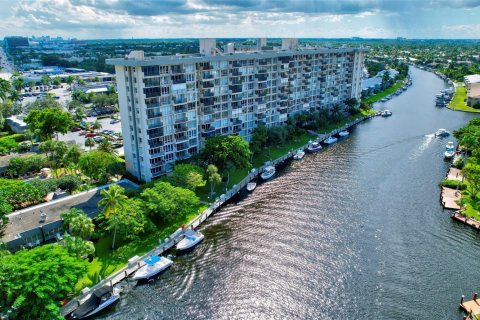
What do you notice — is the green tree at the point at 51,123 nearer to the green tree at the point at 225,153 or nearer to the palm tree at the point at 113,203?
the green tree at the point at 225,153

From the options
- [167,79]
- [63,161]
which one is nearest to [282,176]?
[167,79]

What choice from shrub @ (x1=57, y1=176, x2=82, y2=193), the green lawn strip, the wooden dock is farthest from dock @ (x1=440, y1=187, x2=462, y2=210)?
shrub @ (x1=57, y1=176, x2=82, y2=193)

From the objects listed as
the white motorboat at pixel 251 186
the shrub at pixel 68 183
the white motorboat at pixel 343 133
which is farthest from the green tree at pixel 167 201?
the white motorboat at pixel 343 133

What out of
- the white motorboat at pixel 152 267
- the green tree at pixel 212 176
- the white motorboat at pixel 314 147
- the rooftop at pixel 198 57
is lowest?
the white motorboat at pixel 152 267

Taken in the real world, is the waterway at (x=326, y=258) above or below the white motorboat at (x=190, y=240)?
below

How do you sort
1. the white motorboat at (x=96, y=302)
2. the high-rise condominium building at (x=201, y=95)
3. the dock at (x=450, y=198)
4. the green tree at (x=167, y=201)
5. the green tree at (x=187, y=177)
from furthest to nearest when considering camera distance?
the high-rise condominium building at (x=201, y=95)
the dock at (x=450, y=198)
the green tree at (x=187, y=177)
the green tree at (x=167, y=201)
the white motorboat at (x=96, y=302)

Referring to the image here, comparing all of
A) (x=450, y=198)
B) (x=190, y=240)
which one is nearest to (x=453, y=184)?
(x=450, y=198)

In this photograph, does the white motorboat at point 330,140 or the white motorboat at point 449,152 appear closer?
the white motorboat at point 449,152

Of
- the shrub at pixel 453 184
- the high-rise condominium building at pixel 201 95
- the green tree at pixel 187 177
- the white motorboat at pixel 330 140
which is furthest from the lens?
the white motorboat at pixel 330 140
